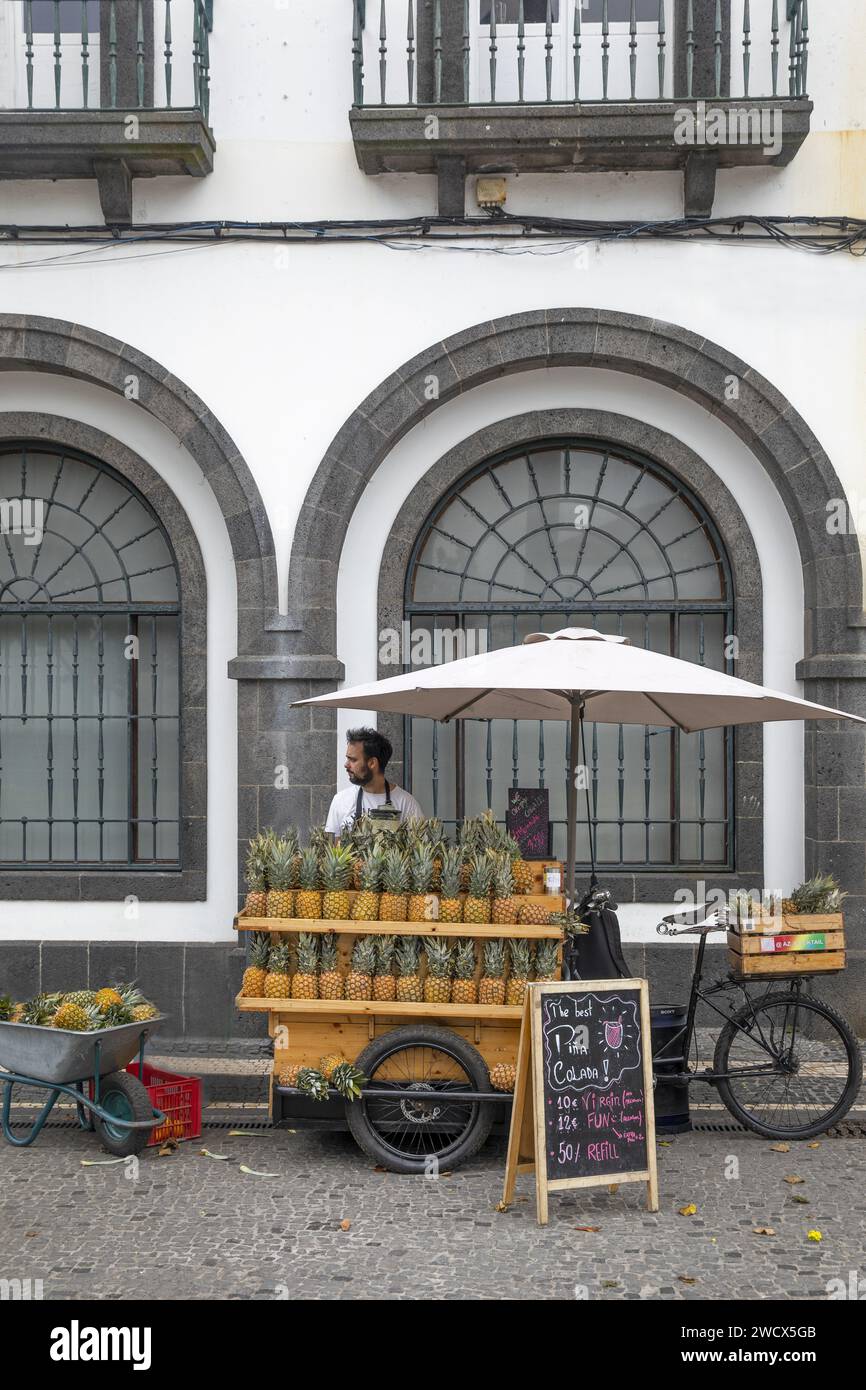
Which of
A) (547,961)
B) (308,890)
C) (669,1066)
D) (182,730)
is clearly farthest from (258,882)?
(182,730)

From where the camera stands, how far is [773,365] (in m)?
9.09

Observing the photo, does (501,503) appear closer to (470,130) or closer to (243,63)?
(470,130)

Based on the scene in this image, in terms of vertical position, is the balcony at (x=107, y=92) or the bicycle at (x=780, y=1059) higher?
the balcony at (x=107, y=92)

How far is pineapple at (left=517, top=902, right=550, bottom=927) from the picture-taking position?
6.52 metres

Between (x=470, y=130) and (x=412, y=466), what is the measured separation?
2.35 meters

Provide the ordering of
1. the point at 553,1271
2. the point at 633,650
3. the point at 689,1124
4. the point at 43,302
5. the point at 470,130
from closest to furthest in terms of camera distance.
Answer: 1. the point at 553,1271
2. the point at 633,650
3. the point at 689,1124
4. the point at 470,130
5. the point at 43,302

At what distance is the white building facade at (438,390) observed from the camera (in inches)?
→ 352

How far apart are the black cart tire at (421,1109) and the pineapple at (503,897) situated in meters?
0.65

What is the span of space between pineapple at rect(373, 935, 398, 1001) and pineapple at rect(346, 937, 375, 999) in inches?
1.0

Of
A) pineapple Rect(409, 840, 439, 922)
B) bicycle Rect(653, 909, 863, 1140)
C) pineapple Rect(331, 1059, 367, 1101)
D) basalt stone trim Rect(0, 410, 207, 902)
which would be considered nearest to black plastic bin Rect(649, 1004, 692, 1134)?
bicycle Rect(653, 909, 863, 1140)

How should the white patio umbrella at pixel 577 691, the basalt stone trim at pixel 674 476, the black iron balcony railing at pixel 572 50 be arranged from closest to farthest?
the white patio umbrella at pixel 577 691 < the black iron balcony railing at pixel 572 50 < the basalt stone trim at pixel 674 476

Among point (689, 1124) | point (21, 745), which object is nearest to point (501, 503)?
point (21, 745)

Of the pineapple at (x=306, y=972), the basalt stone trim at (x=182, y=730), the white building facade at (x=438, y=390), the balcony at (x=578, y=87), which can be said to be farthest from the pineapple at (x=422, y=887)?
the balcony at (x=578, y=87)

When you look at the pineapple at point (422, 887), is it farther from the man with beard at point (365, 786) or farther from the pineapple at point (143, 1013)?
the pineapple at point (143, 1013)
